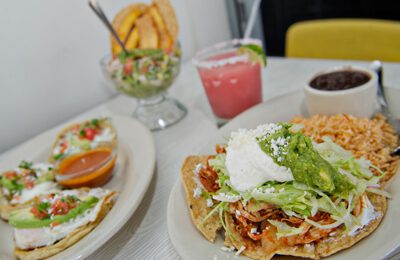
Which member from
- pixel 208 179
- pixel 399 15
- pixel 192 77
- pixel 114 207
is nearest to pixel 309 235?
pixel 208 179

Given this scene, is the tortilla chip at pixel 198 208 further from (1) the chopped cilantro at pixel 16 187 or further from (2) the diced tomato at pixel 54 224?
(1) the chopped cilantro at pixel 16 187

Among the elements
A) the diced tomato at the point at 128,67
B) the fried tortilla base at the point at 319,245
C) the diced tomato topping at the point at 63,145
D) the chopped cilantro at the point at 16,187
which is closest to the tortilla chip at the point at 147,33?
the diced tomato at the point at 128,67

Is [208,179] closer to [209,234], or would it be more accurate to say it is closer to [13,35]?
[209,234]

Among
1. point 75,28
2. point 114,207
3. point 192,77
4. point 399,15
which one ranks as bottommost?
point 399,15

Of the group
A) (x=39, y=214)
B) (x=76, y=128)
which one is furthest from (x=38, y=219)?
(x=76, y=128)

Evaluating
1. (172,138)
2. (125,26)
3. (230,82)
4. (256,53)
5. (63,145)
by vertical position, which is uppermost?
(125,26)

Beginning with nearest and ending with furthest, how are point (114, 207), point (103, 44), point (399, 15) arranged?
point (114, 207)
point (103, 44)
point (399, 15)

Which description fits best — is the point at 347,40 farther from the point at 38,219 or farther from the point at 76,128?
the point at 38,219
